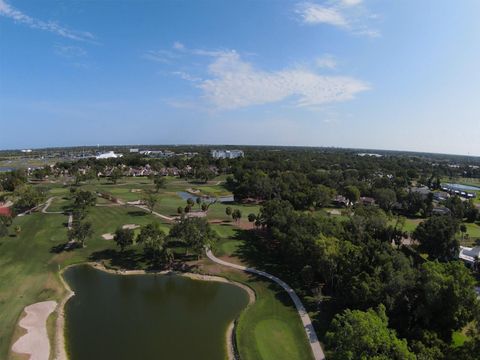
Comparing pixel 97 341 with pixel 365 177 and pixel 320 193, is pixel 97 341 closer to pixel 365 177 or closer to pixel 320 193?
pixel 320 193

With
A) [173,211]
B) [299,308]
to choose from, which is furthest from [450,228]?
[173,211]

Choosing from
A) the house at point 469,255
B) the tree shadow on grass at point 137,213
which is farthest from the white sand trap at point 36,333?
the house at point 469,255

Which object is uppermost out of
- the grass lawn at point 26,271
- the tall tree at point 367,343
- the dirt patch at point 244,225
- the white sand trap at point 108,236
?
the tall tree at point 367,343

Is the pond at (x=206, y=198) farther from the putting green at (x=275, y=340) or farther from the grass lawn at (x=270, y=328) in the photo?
the putting green at (x=275, y=340)

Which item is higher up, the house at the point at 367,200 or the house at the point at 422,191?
the house at the point at 422,191

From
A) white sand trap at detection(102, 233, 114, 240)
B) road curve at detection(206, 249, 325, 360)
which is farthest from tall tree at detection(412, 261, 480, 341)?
white sand trap at detection(102, 233, 114, 240)

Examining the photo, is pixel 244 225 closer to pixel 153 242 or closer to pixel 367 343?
pixel 153 242

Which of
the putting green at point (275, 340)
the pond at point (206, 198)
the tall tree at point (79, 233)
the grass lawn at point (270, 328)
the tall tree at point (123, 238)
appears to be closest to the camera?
the putting green at point (275, 340)
